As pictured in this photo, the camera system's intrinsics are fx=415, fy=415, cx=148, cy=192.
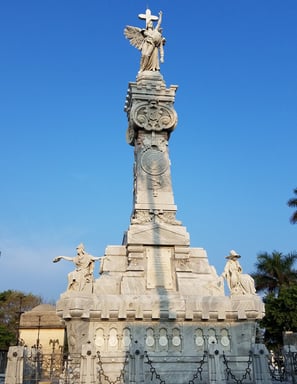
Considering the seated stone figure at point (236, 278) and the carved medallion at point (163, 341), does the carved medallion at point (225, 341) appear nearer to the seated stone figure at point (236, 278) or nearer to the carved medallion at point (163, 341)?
the seated stone figure at point (236, 278)

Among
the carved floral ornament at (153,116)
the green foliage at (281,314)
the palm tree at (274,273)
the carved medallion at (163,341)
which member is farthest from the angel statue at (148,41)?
the palm tree at (274,273)

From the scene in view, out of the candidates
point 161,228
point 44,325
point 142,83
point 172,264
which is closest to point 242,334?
point 172,264

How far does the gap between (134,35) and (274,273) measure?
27.9m

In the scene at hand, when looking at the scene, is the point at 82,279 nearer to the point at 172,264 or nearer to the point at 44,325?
the point at 172,264

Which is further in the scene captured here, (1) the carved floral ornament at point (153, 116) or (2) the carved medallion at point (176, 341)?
(1) the carved floral ornament at point (153, 116)

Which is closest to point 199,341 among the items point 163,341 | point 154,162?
point 163,341

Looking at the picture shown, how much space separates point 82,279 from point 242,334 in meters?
6.05

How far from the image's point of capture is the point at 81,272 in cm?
1520

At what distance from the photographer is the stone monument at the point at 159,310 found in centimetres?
1266

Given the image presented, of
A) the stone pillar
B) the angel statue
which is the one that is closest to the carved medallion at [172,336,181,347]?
the stone pillar

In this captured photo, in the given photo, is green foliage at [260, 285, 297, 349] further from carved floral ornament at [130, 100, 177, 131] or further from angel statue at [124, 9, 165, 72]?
angel statue at [124, 9, 165, 72]

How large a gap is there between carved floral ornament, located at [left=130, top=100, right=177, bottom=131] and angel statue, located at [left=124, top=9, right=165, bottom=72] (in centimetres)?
307

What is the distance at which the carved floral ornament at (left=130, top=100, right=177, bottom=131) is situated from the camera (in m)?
19.7

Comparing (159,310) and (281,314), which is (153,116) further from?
(281,314)
